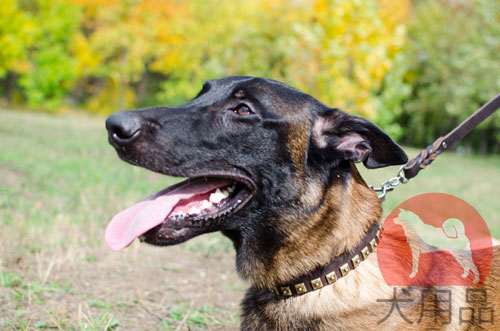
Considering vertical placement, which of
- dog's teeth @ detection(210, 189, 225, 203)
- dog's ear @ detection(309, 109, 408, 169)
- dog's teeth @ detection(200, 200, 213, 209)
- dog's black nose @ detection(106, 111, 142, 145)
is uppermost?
dog's ear @ detection(309, 109, 408, 169)

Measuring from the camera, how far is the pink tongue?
7.61 feet

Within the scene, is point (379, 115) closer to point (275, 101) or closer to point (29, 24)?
point (29, 24)

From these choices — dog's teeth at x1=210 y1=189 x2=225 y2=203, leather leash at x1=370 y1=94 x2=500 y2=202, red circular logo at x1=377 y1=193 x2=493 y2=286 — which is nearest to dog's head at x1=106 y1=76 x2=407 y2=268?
dog's teeth at x1=210 y1=189 x2=225 y2=203

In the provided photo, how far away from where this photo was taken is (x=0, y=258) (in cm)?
365

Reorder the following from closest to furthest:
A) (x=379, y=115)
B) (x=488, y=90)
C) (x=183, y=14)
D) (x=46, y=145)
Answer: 1. (x=46, y=145)
2. (x=379, y=115)
3. (x=488, y=90)
4. (x=183, y=14)

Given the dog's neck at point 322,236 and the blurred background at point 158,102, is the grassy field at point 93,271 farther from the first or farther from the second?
the dog's neck at point 322,236

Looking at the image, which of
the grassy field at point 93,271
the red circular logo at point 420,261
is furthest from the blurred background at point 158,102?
the red circular logo at point 420,261

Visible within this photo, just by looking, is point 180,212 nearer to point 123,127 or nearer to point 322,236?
point 123,127

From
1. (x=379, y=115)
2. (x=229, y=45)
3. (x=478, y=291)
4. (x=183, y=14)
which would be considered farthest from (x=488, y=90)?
(x=478, y=291)

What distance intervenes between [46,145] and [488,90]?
2049 cm

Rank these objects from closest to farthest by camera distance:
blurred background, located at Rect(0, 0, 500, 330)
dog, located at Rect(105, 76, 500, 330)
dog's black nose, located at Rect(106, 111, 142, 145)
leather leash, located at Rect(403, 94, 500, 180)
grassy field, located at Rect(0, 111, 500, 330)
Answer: dog's black nose, located at Rect(106, 111, 142, 145) < dog, located at Rect(105, 76, 500, 330) < leather leash, located at Rect(403, 94, 500, 180) < grassy field, located at Rect(0, 111, 500, 330) < blurred background, located at Rect(0, 0, 500, 330)

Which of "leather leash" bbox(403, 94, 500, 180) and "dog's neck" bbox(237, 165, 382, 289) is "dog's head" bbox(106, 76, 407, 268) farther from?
"leather leash" bbox(403, 94, 500, 180)

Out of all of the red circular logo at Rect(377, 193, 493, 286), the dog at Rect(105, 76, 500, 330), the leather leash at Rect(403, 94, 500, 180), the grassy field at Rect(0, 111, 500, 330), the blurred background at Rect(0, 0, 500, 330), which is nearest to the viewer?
the dog at Rect(105, 76, 500, 330)

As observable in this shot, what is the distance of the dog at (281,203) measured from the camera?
2301 mm
